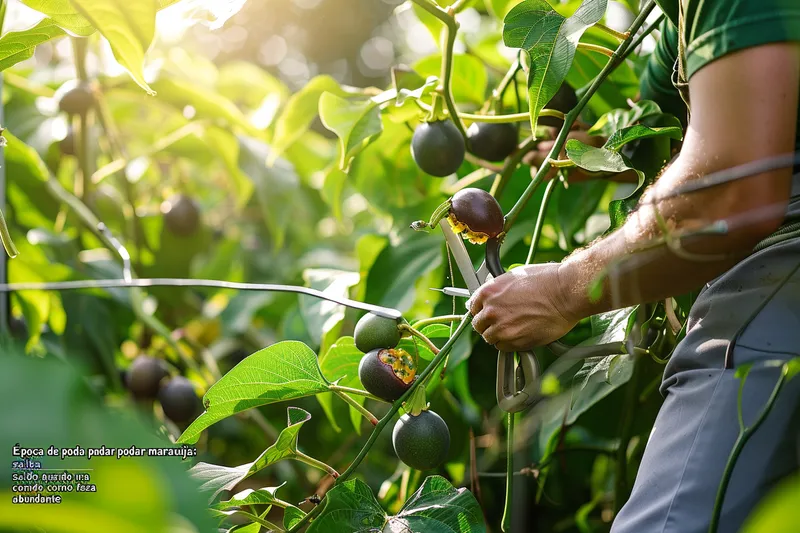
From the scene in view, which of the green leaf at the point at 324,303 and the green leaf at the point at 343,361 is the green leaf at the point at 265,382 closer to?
the green leaf at the point at 343,361

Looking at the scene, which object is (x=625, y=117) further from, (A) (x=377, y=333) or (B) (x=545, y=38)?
(A) (x=377, y=333)

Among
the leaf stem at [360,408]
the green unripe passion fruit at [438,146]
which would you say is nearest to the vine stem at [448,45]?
the green unripe passion fruit at [438,146]

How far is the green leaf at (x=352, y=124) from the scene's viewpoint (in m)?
0.64

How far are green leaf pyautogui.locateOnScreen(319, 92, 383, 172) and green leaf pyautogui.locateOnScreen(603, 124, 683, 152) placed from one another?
21 cm

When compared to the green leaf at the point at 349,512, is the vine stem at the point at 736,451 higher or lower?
higher

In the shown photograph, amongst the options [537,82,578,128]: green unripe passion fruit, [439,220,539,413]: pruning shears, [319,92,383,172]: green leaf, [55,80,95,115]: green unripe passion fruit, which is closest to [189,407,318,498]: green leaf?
[439,220,539,413]: pruning shears

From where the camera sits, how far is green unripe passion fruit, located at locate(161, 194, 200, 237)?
3.70 ft

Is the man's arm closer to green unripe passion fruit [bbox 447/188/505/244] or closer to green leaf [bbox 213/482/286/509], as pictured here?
green unripe passion fruit [bbox 447/188/505/244]

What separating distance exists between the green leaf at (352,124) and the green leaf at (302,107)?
134mm

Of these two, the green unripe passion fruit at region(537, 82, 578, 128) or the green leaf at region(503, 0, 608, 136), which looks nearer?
the green leaf at region(503, 0, 608, 136)

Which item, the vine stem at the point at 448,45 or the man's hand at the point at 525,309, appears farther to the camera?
the vine stem at the point at 448,45

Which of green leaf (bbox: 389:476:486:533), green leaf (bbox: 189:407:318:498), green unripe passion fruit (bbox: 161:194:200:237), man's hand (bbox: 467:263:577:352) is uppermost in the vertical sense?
man's hand (bbox: 467:263:577:352)

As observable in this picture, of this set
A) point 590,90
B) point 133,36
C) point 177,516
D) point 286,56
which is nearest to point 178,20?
point 133,36

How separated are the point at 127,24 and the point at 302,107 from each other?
384 millimetres
